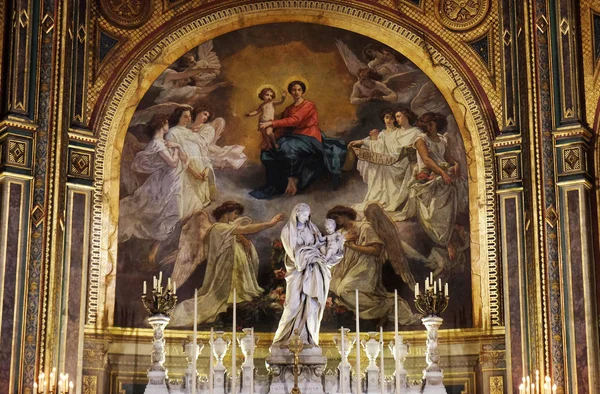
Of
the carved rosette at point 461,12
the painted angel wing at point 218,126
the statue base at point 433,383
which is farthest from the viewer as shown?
the painted angel wing at point 218,126

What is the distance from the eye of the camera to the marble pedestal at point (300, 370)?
18.4 m

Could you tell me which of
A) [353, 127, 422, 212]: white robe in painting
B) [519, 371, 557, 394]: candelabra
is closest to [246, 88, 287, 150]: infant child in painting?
[353, 127, 422, 212]: white robe in painting

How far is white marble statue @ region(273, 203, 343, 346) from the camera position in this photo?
1859 centimetres

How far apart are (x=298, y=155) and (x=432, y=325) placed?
12.6ft

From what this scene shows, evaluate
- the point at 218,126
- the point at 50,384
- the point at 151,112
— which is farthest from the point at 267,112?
the point at 50,384

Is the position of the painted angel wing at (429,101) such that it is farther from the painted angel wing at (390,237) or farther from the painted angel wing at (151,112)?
the painted angel wing at (151,112)

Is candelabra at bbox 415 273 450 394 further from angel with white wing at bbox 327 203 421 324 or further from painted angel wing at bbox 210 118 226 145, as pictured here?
painted angel wing at bbox 210 118 226 145

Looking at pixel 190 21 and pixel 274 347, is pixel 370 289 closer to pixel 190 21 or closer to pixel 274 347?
pixel 274 347

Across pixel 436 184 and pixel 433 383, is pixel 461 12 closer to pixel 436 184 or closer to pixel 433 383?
pixel 436 184

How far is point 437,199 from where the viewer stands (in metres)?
20.3

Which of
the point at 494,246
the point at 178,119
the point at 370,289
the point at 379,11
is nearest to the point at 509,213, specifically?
the point at 494,246

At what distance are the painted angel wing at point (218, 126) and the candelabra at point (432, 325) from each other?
424cm

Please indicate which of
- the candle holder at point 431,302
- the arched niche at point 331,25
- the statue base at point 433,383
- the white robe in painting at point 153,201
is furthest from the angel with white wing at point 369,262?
the white robe in painting at point 153,201

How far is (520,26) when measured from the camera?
1983cm
